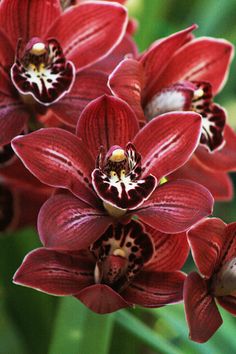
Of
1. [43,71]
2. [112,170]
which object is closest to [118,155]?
[112,170]

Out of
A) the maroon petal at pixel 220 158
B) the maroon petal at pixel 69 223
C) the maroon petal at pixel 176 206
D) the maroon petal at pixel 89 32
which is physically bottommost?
the maroon petal at pixel 220 158

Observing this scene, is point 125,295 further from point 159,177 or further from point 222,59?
point 222,59

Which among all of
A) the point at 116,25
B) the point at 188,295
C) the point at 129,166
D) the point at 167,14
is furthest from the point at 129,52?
the point at 167,14

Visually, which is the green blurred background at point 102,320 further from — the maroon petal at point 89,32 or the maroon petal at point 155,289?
the maroon petal at point 89,32

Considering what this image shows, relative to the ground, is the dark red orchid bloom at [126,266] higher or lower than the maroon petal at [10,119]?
lower

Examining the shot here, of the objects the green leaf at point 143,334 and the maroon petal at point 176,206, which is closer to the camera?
the maroon petal at point 176,206

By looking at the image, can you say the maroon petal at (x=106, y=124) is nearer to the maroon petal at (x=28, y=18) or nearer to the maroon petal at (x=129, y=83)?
the maroon petal at (x=129, y=83)

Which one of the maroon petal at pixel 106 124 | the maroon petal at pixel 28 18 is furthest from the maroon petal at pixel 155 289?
the maroon petal at pixel 28 18
